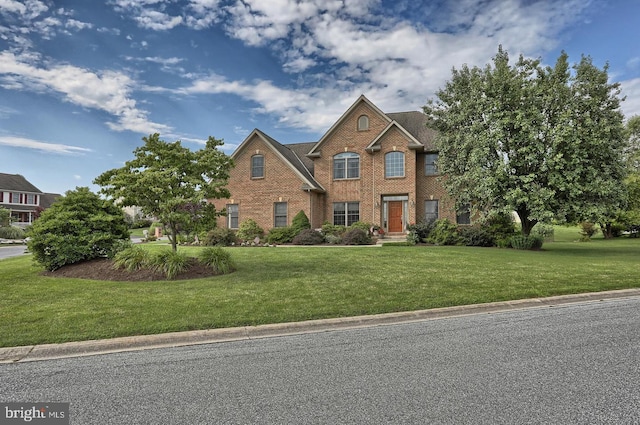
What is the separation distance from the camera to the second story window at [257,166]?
2597 centimetres

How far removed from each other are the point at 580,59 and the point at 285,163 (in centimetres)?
1788

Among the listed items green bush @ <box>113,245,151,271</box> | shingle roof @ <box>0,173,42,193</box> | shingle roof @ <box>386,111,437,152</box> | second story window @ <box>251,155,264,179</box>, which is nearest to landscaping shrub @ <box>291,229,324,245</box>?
second story window @ <box>251,155,264,179</box>

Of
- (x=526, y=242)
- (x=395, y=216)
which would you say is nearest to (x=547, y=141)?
(x=526, y=242)

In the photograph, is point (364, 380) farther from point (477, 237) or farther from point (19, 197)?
point (19, 197)

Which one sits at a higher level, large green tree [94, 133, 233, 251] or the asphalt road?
large green tree [94, 133, 233, 251]

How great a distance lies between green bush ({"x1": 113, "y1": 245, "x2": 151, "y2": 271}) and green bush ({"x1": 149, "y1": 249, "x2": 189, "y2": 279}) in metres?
0.23

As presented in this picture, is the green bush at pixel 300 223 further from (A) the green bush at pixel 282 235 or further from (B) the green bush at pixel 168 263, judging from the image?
(B) the green bush at pixel 168 263

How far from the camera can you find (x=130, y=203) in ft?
32.5

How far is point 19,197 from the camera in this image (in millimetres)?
48688

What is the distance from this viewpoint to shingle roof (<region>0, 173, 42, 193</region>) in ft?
156

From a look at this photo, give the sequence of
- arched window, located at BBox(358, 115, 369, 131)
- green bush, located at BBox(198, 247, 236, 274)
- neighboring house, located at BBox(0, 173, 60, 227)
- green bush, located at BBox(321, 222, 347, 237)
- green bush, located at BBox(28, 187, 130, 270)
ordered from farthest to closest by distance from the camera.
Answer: neighboring house, located at BBox(0, 173, 60, 227) < arched window, located at BBox(358, 115, 369, 131) < green bush, located at BBox(321, 222, 347, 237) < green bush, located at BBox(198, 247, 236, 274) < green bush, located at BBox(28, 187, 130, 270)

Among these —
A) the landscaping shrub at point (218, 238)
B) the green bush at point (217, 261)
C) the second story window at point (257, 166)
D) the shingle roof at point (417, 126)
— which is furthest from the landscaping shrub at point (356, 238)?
the green bush at point (217, 261)

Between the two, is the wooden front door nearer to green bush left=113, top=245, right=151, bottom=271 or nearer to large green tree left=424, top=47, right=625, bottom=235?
large green tree left=424, top=47, right=625, bottom=235

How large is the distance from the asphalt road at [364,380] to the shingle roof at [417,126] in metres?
21.2
